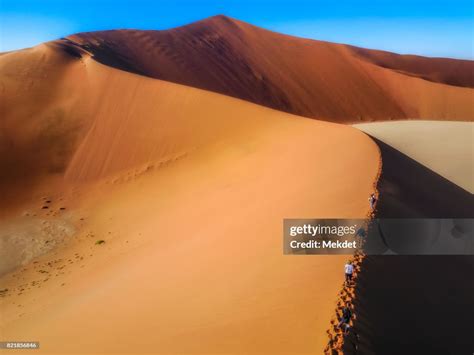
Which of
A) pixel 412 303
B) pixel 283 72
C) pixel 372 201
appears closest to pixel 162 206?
pixel 372 201

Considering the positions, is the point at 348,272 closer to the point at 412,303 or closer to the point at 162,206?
the point at 412,303

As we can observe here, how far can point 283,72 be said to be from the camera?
4366 cm

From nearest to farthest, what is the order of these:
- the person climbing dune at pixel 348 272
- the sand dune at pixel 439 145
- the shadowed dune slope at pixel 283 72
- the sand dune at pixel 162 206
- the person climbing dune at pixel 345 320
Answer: the person climbing dune at pixel 345 320 < the sand dune at pixel 162 206 < the person climbing dune at pixel 348 272 < the sand dune at pixel 439 145 < the shadowed dune slope at pixel 283 72

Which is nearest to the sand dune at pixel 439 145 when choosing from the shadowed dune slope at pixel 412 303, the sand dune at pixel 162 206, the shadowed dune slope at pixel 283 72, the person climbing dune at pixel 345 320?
the sand dune at pixel 162 206

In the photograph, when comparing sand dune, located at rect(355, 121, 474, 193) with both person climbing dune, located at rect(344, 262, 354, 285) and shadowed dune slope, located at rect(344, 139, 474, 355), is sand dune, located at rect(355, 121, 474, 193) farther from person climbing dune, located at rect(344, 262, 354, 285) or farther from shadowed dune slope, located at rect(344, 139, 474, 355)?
person climbing dune, located at rect(344, 262, 354, 285)

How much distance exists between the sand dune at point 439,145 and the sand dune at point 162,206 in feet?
18.1

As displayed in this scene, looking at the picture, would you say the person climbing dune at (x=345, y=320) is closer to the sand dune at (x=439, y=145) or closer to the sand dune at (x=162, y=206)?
the sand dune at (x=162, y=206)

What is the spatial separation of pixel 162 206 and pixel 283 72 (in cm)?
3294

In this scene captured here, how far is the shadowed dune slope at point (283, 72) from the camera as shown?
118ft

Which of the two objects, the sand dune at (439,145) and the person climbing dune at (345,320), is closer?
the person climbing dune at (345,320)

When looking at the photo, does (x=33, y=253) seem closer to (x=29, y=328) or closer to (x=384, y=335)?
(x=29, y=328)

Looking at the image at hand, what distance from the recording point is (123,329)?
627 cm

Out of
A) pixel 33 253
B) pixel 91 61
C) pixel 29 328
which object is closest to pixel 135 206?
pixel 33 253

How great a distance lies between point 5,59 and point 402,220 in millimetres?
21914
